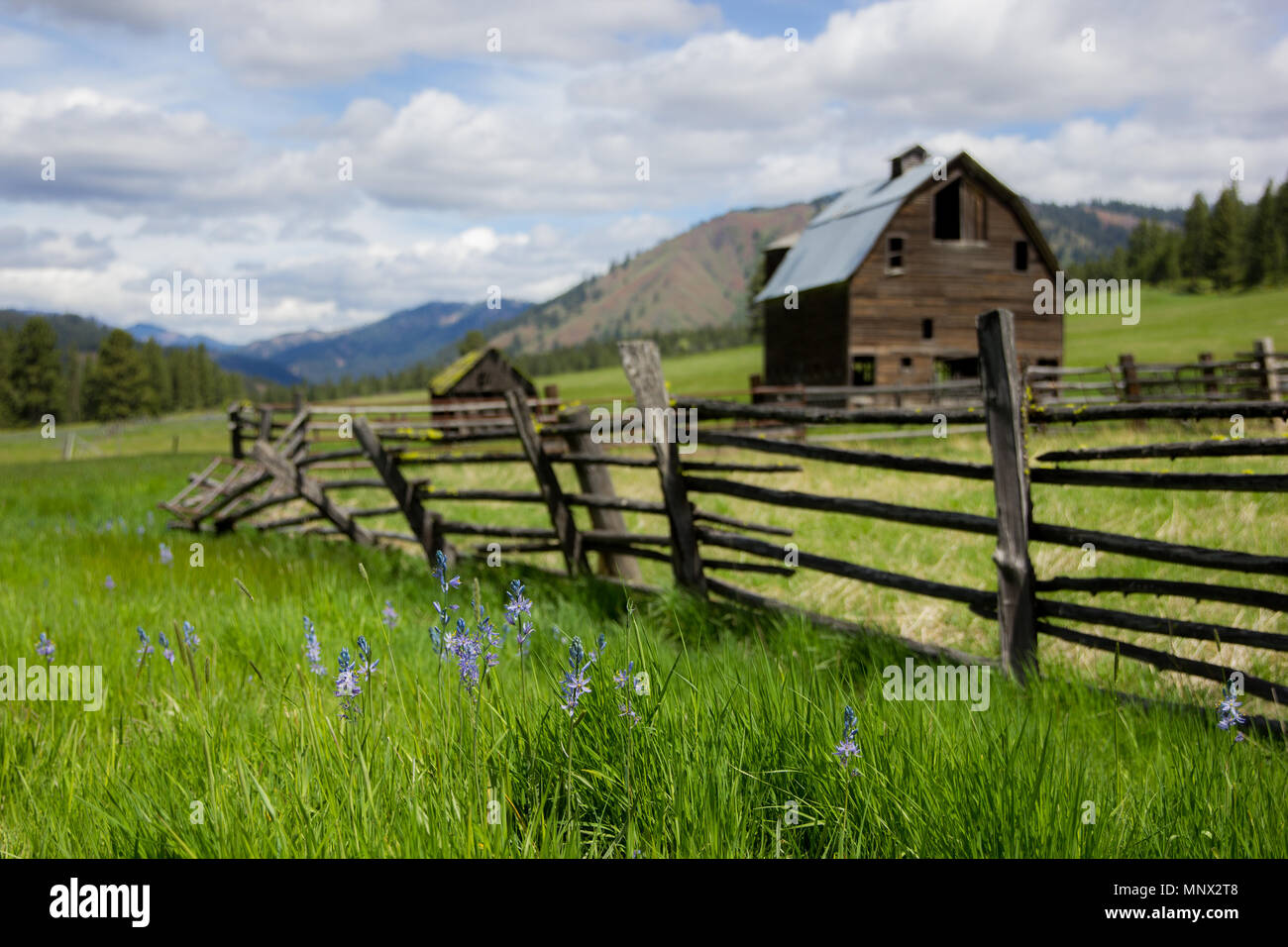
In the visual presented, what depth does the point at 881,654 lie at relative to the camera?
4.10 m

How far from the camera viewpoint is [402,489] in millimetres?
6992

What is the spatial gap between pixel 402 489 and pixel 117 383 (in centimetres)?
9455

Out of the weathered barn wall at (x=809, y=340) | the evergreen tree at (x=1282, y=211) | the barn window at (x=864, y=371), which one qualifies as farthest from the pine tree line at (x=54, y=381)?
the evergreen tree at (x=1282, y=211)

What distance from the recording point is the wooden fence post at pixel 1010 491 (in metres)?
3.91

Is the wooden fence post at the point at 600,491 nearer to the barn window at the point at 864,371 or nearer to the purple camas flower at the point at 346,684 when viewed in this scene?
the purple camas flower at the point at 346,684

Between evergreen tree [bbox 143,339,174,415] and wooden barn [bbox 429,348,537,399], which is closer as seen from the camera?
wooden barn [bbox 429,348,537,399]

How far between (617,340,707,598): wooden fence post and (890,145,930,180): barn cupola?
2639 centimetres

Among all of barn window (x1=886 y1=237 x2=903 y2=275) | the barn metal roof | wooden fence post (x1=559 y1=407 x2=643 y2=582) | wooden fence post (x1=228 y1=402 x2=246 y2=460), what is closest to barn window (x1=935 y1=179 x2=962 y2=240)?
the barn metal roof

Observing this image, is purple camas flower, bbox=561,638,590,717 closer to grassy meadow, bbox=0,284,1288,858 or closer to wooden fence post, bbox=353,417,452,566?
grassy meadow, bbox=0,284,1288,858

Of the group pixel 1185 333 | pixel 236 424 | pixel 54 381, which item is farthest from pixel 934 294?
pixel 54 381

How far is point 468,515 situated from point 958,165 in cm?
2098

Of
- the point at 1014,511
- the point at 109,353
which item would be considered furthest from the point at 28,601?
the point at 109,353

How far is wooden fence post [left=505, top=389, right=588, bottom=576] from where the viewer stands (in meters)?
6.15
